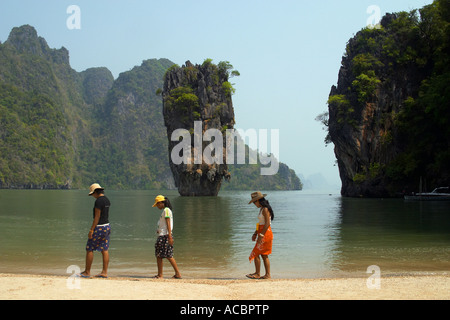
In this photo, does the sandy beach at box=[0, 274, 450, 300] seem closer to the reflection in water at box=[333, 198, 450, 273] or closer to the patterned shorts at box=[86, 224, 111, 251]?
the patterned shorts at box=[86, 224, 111, 251]

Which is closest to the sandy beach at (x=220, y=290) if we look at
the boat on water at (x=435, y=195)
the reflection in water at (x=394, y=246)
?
the reflection in water at (x=394, y=246)

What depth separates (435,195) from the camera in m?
44.7

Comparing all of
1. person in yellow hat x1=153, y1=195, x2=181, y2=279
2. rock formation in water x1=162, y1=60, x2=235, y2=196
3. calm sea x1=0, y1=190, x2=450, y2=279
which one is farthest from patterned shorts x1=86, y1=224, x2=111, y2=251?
rock formation in water x1=162, y1=60, x2=235, y2=196

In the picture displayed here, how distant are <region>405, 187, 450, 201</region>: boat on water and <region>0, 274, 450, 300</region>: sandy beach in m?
38.4

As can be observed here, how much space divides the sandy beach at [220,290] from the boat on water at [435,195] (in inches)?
1510

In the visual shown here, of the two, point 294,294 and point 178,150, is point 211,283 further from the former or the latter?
point 178,150

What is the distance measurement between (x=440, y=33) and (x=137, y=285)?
145ft

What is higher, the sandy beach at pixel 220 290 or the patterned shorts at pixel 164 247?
the patterned shorts at pixel 164 247

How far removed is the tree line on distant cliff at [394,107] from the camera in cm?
4447

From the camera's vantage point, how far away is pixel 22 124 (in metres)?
146

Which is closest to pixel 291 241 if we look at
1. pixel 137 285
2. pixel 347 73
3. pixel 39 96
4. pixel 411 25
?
pixel 137 285

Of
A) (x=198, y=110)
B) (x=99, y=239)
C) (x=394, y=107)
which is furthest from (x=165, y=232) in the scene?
(x=198, y=110)

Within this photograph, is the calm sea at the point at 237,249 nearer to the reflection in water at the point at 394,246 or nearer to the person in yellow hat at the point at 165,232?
the reflection in water at the point at 394,246

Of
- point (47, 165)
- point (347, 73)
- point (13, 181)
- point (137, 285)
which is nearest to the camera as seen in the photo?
point (137, 285)
